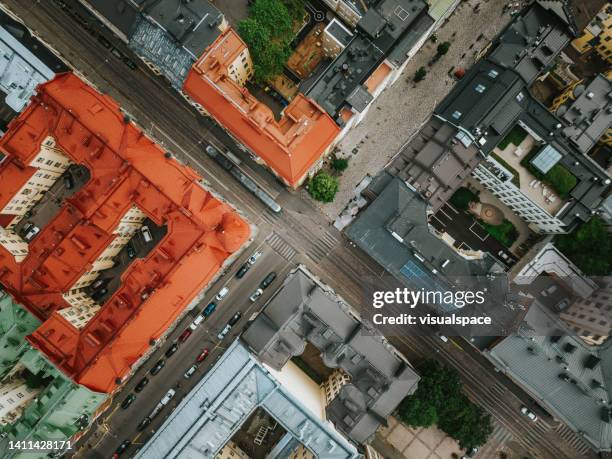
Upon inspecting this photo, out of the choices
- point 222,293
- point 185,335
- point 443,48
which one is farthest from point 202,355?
point 443,48

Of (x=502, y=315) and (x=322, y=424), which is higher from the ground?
(x=502, y=315)

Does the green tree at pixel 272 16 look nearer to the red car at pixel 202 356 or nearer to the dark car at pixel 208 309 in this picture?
the dark car at pixel 208 309

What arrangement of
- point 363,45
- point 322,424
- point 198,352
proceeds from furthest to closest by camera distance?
1. point 198,352
2. point 363,45
3. point 322,424

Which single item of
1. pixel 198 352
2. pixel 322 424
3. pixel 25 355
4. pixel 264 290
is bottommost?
pixel 25 355

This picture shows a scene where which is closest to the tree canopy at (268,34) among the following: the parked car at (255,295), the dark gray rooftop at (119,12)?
the dark gray rooftop at (119,12)

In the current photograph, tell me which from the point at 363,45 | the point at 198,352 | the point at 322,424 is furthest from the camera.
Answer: the point at 198,352

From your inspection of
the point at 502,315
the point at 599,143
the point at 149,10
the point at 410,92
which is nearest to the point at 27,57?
the point at 149,10

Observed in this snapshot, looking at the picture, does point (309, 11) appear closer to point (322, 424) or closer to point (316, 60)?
point (316, 60)
